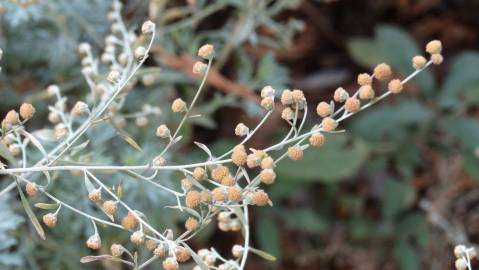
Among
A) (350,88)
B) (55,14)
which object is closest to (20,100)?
(55,14)

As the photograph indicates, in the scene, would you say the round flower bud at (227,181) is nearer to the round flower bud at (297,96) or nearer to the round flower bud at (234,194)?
the round flower bud at (234,194)

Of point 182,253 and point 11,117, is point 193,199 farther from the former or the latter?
point 11,117

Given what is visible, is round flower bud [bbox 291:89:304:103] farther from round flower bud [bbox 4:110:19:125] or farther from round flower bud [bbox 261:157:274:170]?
round flower bud [bbox 4:110:19:125]

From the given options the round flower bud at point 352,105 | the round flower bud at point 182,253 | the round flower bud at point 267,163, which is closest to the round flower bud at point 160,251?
the round flower bud at point 182,253

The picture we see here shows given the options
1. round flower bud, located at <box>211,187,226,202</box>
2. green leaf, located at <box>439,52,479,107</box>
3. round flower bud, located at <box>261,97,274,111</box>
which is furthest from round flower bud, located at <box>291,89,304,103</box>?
green leaf, located at <box>439,52,479,107</box>

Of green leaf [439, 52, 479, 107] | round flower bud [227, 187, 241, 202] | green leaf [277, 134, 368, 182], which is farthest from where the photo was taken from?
green leaf [439, 52, 479, 107]

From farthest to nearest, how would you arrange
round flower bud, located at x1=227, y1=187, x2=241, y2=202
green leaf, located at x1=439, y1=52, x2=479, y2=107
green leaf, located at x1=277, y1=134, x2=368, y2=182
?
green leaf, located at x1=439, y1=52, x2=479, y2=107 → green leaf, located at x1=277, y1=134, x2=368, y2=182 → round flower bud, located at x1=227, y1=187, x2=241, y2=202
